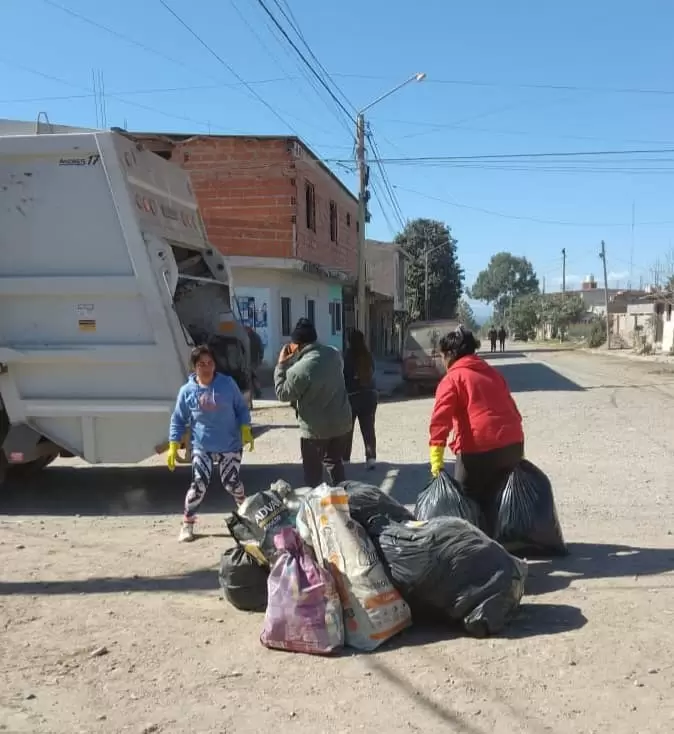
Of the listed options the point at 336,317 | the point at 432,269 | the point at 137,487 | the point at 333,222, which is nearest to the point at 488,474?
the point at 137,487

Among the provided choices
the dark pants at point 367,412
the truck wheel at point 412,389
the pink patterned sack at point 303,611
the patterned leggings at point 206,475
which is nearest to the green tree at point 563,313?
the truck wheel at point 412,389

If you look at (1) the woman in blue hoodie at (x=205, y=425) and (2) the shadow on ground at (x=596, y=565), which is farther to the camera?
(1) the woman in blue hoodie at (x=205, y=425)

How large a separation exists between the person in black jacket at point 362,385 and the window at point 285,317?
1158 cm

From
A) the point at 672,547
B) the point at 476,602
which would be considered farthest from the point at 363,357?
the point at 476,602

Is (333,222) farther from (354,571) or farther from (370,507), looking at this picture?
(354,571)

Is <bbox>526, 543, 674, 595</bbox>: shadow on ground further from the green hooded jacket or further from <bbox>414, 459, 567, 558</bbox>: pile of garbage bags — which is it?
the green hooded jacket

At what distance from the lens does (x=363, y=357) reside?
354 inches

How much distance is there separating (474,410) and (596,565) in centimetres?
133

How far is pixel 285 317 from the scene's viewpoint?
20922 mm

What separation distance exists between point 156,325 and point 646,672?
4.78m

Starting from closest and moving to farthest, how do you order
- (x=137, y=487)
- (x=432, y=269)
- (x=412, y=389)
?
(x=137, y=487) → (x=412, y=389) → (x=432, y=269)

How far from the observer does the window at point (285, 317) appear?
20.6 metres

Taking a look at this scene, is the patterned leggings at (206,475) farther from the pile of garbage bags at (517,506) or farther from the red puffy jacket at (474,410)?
the red puffy jacket at (474,410)

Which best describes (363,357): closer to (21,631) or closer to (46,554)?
(46,554)
